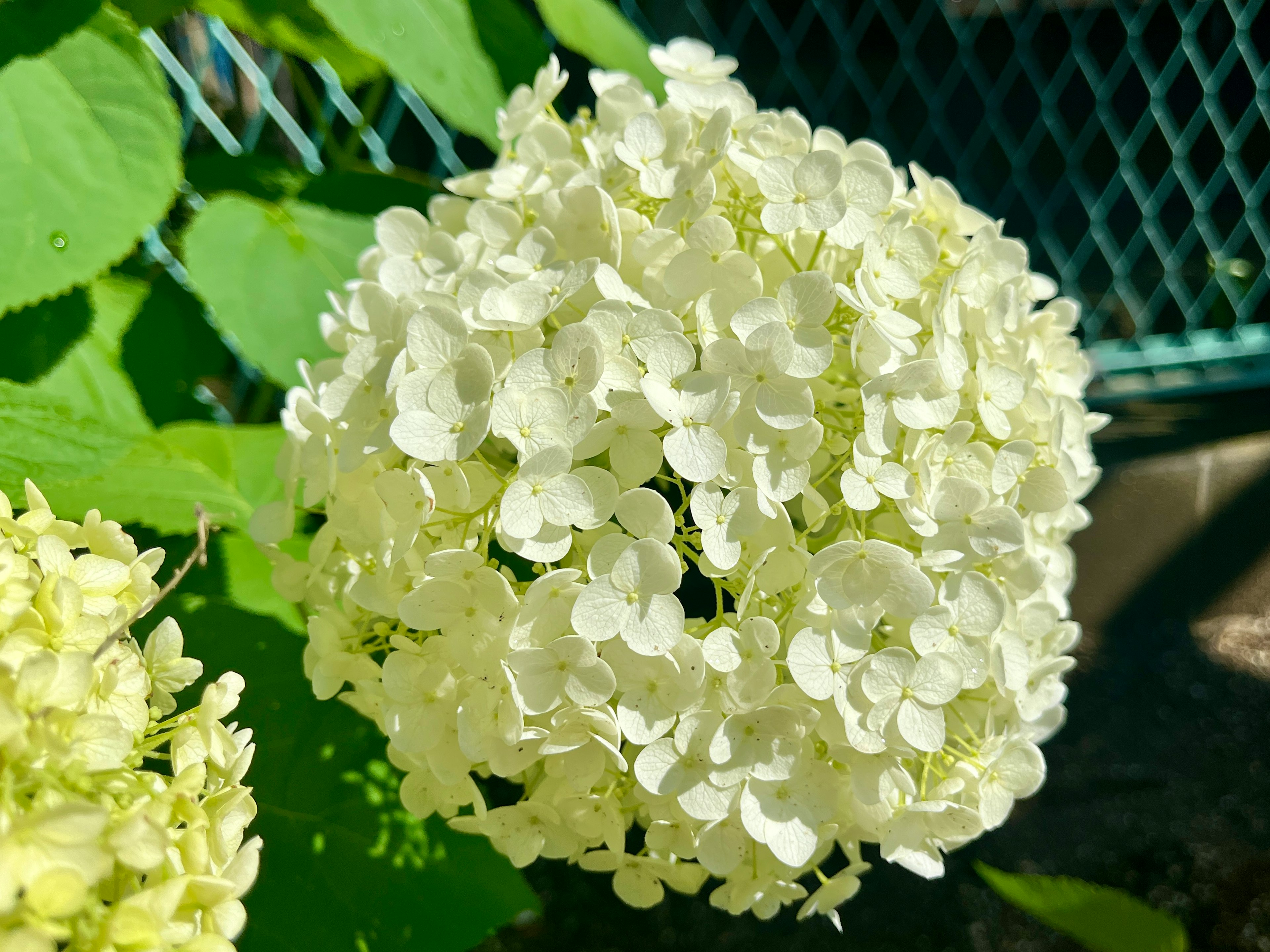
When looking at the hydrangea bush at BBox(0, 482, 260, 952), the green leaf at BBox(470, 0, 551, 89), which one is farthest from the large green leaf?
the green leaf at BBox(470, 0, 551, 89)

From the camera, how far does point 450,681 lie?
47 centimetres

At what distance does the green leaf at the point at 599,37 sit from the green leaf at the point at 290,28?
0.56ft

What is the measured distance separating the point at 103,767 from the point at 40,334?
0.50 m

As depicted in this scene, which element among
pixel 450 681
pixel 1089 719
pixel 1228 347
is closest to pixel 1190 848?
pixel 1089 719

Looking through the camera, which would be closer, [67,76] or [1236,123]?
[67,76]

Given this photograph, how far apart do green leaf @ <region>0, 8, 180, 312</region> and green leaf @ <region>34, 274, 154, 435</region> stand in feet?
0.48

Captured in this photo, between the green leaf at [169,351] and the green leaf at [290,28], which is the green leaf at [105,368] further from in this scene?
the green leaf at [290,28]

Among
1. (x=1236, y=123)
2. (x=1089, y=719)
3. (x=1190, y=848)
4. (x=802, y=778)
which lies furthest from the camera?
(x=1236, y=123)

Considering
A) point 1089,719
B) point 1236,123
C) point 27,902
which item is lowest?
point 1089,719

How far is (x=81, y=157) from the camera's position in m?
0.62

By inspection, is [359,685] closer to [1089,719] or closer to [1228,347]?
[1089,719]

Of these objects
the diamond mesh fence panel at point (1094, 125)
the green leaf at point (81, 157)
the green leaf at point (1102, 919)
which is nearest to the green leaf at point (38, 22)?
the green leaf at point (81, 157)

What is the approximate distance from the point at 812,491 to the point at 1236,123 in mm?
2108

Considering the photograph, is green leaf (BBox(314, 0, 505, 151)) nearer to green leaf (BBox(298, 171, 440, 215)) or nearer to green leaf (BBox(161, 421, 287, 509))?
green leaf (BBox(298, 171, 440, 215))
